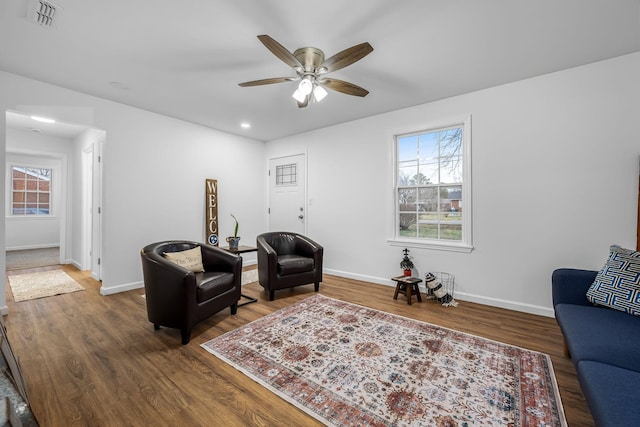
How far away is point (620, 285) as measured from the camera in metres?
1.88

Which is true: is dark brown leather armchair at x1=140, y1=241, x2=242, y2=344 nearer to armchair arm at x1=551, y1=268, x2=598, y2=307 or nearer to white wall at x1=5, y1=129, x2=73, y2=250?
armchair arm at x1=551, y1=268, x2=598, y2=307

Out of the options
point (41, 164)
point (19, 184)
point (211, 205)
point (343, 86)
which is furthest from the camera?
point (41, 164)

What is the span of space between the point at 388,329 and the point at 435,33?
267 cm

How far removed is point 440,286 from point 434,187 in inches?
52.0

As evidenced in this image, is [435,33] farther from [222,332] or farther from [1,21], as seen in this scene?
[1,21]

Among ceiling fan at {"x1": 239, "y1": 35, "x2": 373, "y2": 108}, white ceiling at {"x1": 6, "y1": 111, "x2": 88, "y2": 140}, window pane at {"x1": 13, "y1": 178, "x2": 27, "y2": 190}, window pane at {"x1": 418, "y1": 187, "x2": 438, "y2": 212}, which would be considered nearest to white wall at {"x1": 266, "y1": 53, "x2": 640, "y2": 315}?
window pane at {"x1": 418, "y1": 187, "x2": 438, "y2": 212}

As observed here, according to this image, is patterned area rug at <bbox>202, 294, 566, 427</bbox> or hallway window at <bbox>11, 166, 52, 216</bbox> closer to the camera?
patterned area rug at <bbox>202, 294, 566, 427</bbox>

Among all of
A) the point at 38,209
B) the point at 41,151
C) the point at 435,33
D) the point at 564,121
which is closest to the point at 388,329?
the point at 435,33

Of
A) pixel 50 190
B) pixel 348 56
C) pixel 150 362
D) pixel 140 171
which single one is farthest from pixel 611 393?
pixel 50 190

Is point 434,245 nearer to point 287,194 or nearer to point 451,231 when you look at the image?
point 451,231

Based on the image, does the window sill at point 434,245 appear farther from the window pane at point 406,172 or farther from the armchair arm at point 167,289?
the armchair arm at point 167,289

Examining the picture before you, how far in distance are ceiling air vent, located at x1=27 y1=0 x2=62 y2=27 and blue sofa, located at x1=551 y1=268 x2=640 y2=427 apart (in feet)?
12.7

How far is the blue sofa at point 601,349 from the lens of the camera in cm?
105

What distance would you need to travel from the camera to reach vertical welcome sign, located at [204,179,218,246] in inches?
187
